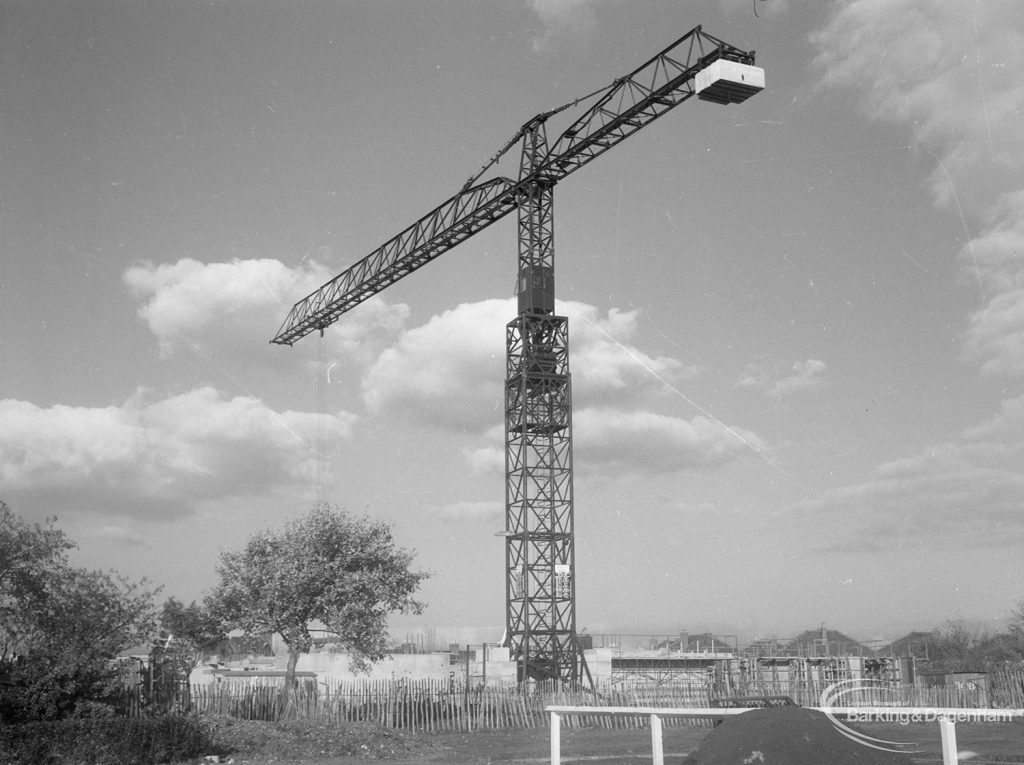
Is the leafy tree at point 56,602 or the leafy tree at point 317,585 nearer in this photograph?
the leafy tree at point 56,602

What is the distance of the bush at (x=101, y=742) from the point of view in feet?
69.4

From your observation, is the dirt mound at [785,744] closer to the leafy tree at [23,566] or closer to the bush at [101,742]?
the bush at [101,742]

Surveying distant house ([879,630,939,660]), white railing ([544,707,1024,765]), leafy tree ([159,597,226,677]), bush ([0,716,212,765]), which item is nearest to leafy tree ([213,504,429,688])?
leafy tree ([159,597,226,677])

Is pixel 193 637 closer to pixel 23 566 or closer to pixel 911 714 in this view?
pixel 23 566

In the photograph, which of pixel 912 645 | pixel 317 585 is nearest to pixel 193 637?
pixel 317 585

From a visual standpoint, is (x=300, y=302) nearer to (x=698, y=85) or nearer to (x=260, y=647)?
(x=260, y=647)

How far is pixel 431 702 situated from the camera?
120 feet

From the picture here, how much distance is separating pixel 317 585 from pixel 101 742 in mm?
14915

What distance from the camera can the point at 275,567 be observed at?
122ft

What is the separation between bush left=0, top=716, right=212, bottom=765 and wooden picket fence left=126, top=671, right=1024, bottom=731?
6091 mm

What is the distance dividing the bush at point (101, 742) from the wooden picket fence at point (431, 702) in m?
6.09

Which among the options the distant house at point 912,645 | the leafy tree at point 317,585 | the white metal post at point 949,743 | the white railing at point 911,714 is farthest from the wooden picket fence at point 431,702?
the distant house at point 912,645

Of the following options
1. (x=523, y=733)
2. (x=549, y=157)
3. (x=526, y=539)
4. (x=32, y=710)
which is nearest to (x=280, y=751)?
(x=32, y=710)

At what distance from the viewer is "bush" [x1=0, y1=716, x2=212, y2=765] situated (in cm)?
2114
